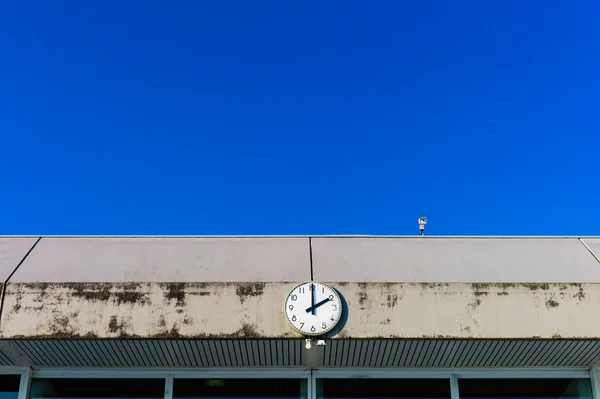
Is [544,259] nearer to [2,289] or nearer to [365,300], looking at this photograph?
[365,300]

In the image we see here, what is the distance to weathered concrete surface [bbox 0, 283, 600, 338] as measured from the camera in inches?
327

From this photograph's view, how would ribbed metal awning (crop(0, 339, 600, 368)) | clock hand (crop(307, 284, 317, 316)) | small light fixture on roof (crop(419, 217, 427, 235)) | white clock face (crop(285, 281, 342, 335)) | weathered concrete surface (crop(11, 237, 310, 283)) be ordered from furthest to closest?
small light fixture on roof (crop(419, 217, 427, 235)), weathered concrete surface (crop(11, 237, 310, 283)), ribbed metal awning (crop(0, 339, 600, 368)), clock hand (crop(307, 284, 317, 316)), white clock face (crop(285, 281, 342, 335))

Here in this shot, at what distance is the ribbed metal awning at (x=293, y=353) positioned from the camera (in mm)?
8594

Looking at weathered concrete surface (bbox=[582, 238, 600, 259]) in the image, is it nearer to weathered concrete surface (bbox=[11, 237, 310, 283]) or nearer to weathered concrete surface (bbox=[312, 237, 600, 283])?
weathered concrete surface (bbox=[312, 237, 600, 283])

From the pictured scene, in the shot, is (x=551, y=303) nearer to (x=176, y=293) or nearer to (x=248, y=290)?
(x=248, y=290)

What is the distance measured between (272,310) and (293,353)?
1.00 metres

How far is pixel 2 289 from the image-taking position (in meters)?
8.41

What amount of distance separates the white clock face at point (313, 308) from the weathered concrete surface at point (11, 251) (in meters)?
3.44

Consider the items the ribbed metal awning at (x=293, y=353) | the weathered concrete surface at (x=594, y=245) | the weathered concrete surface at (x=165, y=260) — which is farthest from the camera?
the weathered concrete surface at (x=594, y=245)

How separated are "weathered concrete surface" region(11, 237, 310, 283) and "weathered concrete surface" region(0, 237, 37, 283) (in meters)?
0.11

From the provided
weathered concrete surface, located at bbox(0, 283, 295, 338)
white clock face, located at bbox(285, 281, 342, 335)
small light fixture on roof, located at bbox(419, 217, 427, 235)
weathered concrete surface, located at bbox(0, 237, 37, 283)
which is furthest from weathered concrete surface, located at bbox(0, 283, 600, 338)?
small light fixture on roof, located at bbox(419, 217, 427, 235)

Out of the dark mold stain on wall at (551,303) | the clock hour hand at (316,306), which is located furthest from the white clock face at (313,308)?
the dark mold stain on wall at (551,303)

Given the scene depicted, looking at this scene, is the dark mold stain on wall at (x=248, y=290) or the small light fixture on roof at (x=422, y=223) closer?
the dark mold stain on wall at (x=248, y=290)

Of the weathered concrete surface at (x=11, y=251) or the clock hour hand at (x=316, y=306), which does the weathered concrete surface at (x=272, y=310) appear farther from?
the weathered concrete surface at (x=11, y=251)
